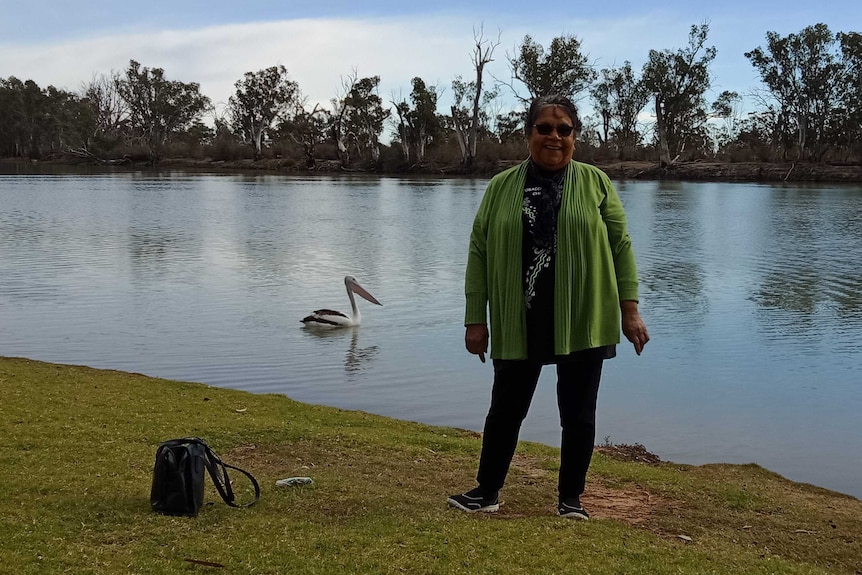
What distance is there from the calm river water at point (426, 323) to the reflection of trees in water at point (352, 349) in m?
0.05

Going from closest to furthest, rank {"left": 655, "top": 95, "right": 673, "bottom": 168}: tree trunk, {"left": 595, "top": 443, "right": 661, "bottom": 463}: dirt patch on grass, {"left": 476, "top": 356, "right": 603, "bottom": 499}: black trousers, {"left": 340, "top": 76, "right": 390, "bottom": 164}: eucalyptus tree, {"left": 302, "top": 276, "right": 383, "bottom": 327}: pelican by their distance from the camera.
Answer: {"left": 476, "top": 356, "right": 603, "bottom": 499}: black trousers < {"left": 595, "top": 443, "right": 661, "bottom": 463}: dirt patch on grass < {"left": 302, "top": 276, "right": 383, "bottom": 327}: pelican < {"left": 655, "top": 95, "right": 673, "bottom": 168}: tree trunk < {"left": 340, "top": 76, "right": 390, "bottom": 164}: eucalyptus tree

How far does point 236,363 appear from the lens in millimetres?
9500

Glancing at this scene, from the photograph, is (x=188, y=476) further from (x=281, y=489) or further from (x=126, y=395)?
(x=126, y=395)

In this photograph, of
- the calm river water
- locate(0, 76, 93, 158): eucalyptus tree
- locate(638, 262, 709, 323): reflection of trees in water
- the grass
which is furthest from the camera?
locate(0, 76, 93, 158): eucalyptus tree

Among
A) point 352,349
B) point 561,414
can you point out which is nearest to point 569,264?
point 561,414

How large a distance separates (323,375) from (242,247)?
460 inches

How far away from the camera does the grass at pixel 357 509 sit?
10.5ft

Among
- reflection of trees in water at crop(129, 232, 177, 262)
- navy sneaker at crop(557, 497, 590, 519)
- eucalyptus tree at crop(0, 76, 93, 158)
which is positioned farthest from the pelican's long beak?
eucalyptus tree at crop(0, 76, 93, 158)

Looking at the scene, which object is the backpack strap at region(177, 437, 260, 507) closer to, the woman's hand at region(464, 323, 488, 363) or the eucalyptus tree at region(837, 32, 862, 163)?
the woman's hand at region(464, 323, 488, 363)

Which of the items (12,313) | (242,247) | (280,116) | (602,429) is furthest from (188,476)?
(280,116)

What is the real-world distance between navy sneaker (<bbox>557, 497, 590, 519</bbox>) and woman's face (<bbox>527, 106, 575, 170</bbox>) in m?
1.48

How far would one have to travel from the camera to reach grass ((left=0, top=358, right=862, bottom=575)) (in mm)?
3201

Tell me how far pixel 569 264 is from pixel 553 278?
87 millimetres

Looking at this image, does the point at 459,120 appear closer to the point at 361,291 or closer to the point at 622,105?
the point at 622,105
